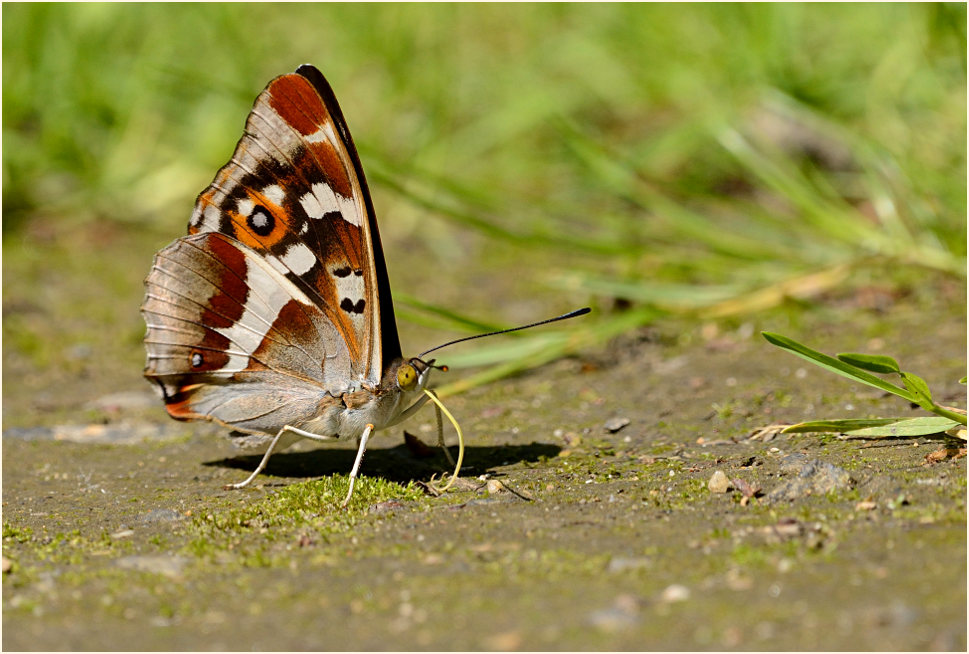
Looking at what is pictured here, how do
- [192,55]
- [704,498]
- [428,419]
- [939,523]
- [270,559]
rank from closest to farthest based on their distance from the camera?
[939,523] → [270,559] → [704,498] → [428,419] → [192,55]

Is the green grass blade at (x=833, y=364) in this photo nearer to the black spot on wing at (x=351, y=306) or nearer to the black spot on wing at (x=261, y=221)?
the black spot on wing at (x=351, y=306)

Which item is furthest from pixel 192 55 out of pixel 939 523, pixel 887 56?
pixel 939 523

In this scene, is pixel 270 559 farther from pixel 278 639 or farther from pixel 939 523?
pixel 939 523

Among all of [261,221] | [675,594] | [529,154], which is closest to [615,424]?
[261,221]

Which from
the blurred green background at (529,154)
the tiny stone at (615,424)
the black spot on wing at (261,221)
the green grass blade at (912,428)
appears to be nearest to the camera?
the green grass blade at (912,428)

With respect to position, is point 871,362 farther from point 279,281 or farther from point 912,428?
point 279,281

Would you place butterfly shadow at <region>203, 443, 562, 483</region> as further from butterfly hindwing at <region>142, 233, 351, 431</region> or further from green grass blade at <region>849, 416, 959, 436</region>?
green grass blade at <region>849, 416, 959, 436</region>

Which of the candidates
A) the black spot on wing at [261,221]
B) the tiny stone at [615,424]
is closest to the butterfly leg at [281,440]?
the black spot on wing at [261,221]

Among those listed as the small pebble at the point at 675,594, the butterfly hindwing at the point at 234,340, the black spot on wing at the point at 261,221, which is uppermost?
the black spot on wing at the point at 261,221
